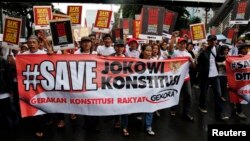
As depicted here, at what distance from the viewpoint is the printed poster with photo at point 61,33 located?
6.12 metres

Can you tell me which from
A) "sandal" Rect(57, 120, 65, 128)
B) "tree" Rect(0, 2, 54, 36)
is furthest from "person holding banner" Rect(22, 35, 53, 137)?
"tree" Rect(0, 2, 54, 36)

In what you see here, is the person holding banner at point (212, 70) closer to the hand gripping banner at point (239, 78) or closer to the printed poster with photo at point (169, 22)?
the hand gripping banner at point (239, 78)

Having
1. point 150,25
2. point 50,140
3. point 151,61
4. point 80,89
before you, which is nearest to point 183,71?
point 151,61

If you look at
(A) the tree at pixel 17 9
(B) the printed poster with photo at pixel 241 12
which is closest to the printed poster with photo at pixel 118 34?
(B) the printed poster with photo at pixel 241 12

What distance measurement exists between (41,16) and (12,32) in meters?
2.47

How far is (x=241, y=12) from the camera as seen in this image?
9.55m

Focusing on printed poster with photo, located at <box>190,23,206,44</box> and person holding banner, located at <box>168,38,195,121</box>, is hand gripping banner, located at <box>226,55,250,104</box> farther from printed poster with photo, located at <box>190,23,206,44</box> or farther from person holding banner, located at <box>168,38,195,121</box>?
printed poster with photo, located at <box>190,23,206,44</box>

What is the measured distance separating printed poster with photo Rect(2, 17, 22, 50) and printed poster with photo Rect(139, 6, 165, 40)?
2616 mm

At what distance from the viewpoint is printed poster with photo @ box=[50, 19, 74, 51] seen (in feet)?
20.1

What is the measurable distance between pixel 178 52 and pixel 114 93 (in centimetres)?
200

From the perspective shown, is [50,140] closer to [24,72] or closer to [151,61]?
[24,72]

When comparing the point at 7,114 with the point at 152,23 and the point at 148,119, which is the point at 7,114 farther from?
the point at 152,23

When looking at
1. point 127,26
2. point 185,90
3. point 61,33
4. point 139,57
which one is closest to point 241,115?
point 185,90

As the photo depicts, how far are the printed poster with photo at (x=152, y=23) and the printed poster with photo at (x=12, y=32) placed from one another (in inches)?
103
